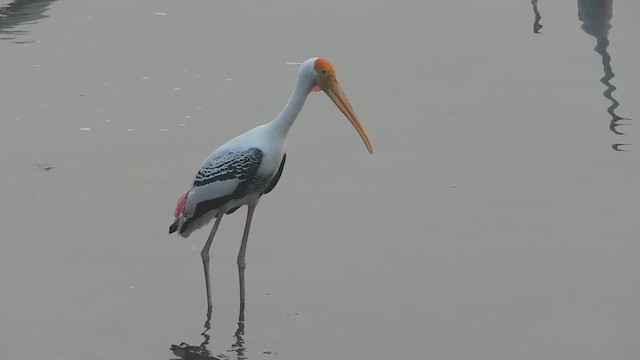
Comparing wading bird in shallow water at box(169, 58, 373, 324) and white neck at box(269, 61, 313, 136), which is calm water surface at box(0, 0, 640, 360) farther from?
white neck at box(269, 61, 313, 136)

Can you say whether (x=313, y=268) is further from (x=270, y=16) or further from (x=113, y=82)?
(x=270, y=16)

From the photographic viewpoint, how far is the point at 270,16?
43.0 feet

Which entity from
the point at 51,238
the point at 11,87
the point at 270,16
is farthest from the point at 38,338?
the point at 270,16

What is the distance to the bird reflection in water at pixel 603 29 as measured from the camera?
10805 mm

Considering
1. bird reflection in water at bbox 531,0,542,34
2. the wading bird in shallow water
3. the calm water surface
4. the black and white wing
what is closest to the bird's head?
the wading bird in shallow water

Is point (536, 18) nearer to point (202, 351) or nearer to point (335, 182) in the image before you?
point (335, 182)

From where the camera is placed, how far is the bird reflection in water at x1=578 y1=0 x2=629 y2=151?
35.4 feet

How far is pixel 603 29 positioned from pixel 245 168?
6.72 metres

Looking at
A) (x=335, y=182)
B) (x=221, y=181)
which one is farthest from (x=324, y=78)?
(x=335, y=182)

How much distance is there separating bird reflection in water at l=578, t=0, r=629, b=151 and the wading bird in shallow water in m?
3.73

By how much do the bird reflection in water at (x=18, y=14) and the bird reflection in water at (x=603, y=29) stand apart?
5.11 m

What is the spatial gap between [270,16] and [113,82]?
2.60 meters

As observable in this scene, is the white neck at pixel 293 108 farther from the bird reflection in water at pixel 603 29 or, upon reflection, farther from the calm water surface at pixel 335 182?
the bird reflection in water at pixel 603 29

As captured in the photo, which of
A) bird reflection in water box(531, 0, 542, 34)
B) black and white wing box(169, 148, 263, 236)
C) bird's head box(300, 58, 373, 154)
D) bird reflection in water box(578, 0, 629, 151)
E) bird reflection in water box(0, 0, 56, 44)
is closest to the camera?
black and white wing box(169, 148, 263, 236)
